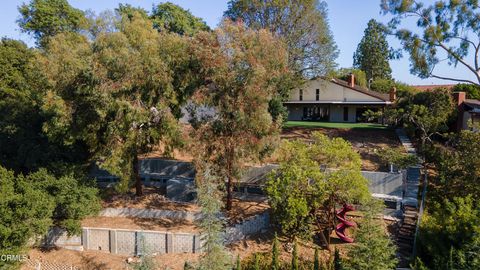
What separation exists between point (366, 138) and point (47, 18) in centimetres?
3488

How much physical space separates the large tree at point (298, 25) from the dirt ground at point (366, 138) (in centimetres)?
504

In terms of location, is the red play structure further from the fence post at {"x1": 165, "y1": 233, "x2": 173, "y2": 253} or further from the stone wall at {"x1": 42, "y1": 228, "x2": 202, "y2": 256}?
the fence post at {"x1": 165, "y1": 233, "x2": 173, "y2": 253}

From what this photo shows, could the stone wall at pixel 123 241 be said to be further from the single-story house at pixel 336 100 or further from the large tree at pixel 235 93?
the single-story house at pixel 336 100

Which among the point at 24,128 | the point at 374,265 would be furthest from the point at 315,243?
the point at 24,128

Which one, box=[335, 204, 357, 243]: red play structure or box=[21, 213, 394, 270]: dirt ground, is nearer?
box=[21, 213, 394, 270]: dirt ground

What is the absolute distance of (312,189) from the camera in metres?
15.0

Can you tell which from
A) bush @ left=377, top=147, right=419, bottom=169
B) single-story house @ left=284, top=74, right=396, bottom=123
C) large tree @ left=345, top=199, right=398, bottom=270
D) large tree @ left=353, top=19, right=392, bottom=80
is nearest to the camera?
large tree @ left=345, top=199, right=398, bottom=270

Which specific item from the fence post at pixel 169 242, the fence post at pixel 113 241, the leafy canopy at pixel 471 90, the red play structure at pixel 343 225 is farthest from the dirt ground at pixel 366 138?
the fence post at pixel 113 241

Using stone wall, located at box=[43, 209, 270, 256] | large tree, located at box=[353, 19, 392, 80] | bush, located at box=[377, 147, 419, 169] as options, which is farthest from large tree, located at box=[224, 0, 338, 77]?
large tree, located at box=[353, 19, 392, 80]

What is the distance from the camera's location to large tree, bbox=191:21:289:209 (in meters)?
15.6

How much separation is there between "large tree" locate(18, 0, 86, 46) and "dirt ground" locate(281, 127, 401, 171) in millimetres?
26493

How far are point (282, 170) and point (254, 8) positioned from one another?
17856 mm

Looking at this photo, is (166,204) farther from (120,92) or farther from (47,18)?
(47,18)

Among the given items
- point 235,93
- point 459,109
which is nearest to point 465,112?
point 459,109
